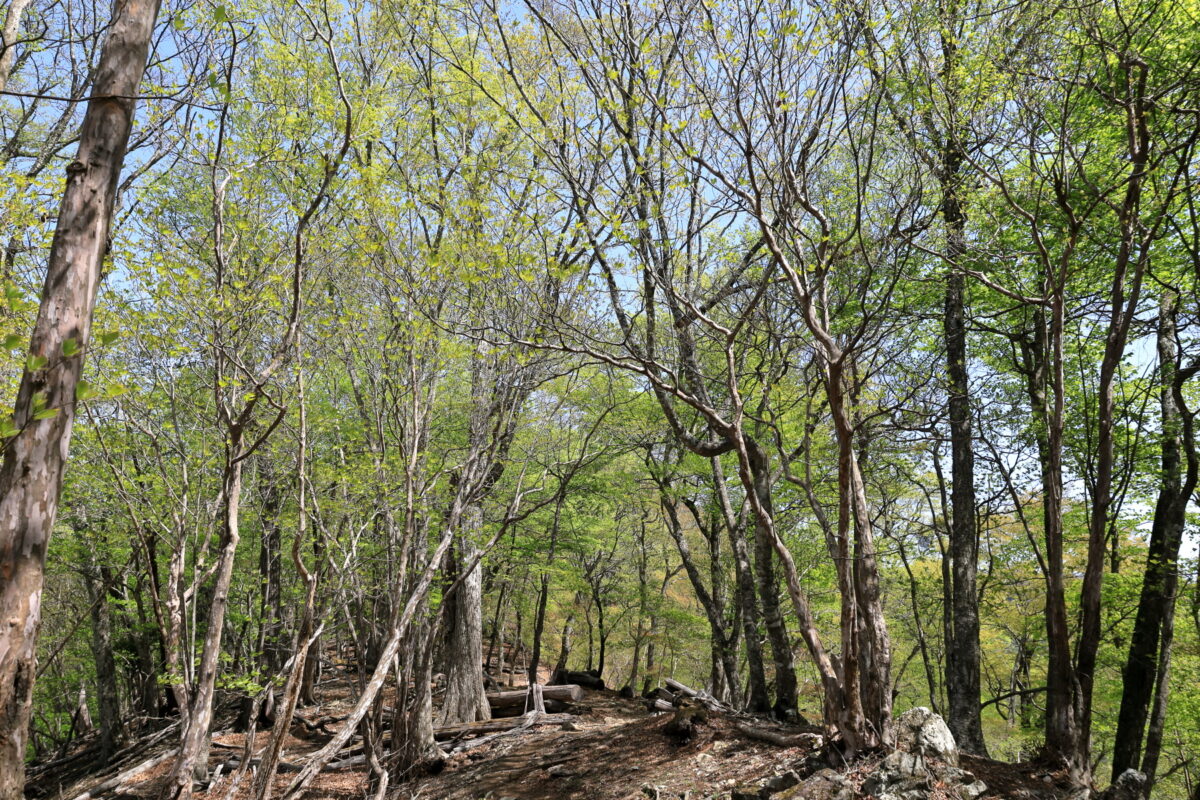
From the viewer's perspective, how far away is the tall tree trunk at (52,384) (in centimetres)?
234

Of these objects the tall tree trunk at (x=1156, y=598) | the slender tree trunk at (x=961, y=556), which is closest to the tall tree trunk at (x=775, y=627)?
the slender tree trunk at (x=961, y=556)

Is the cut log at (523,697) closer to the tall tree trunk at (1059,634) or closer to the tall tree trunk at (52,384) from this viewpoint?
the tall tree trunk at (1059,634)

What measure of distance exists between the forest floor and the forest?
55mm

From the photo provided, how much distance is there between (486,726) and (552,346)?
22.4 feet

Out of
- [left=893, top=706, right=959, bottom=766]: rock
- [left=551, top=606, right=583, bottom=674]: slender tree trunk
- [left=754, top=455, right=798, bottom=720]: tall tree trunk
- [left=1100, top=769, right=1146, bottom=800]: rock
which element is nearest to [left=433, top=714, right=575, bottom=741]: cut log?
[left=754, top=455, right=798, bottom=720]: tall tree trunk

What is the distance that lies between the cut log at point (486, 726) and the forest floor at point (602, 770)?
21 centimetres

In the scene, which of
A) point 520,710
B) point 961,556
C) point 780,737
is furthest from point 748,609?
point 520,710

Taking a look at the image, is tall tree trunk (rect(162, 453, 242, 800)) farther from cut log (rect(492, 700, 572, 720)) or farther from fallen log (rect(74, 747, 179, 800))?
cut log (rect(492, 700, 572, 720))

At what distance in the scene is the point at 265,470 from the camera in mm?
9727

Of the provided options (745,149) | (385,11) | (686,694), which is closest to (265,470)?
(385,11)

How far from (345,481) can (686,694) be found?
6.67 m

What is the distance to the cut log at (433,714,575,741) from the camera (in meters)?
9.15

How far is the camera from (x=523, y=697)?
35.9 ft

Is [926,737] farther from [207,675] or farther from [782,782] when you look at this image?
[207,675]
